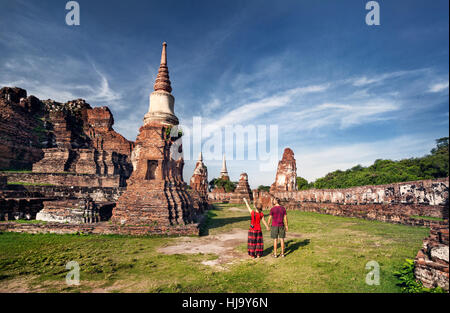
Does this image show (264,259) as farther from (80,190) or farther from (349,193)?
(80,190)

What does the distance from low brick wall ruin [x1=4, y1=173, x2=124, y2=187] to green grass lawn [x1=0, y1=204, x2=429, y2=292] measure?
12836mm

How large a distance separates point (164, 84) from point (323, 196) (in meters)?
13.5

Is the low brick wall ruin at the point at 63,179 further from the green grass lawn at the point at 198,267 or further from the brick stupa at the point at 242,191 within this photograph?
the brick stupa at the point at 242,191

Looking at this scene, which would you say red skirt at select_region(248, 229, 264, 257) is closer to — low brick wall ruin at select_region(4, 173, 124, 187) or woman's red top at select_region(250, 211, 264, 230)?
woman's red top at select_region(250, 211, 264, 230)

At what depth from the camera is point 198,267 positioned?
187 inches

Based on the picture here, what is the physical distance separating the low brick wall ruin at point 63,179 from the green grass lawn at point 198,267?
42.1ft

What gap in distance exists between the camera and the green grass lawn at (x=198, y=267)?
3738 mm

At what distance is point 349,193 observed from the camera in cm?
1357

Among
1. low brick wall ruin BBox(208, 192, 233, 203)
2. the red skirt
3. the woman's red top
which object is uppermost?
the woman's red top

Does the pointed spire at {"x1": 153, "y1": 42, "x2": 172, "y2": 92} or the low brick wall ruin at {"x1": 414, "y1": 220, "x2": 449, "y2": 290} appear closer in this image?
the low brick wall ruin at {"x1": 414, "y1": 220, "x2": 449, "y2": 290}

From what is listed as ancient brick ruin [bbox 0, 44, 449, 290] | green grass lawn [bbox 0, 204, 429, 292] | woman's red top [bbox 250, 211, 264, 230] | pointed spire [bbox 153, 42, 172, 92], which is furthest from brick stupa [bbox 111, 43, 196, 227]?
woman's red top [bbox 250, 211, 264, 230]

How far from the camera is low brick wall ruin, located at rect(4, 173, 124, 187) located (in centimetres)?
1743

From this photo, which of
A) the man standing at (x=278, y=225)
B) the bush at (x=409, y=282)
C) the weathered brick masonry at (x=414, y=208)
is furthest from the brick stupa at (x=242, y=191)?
the bush at (x=409, y=282)
